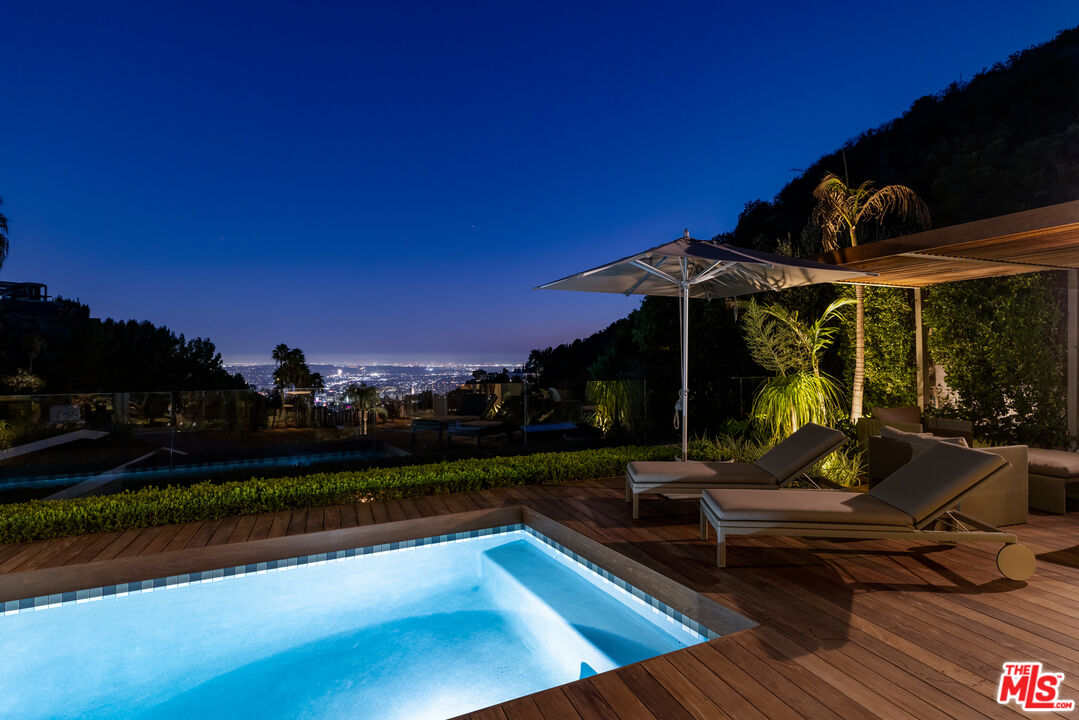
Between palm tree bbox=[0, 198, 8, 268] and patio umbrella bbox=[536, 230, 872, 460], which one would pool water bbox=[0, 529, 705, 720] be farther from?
palm tree bbox=[0, 198, 8, 268]

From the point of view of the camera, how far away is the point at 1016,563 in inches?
132

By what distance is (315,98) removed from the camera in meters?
15.4

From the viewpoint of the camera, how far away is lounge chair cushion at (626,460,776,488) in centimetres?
459

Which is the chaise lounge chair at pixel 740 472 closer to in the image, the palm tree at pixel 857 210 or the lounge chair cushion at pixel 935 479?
the lounge chair cushion at pixel 935 479

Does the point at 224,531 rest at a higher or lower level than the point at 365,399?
lower

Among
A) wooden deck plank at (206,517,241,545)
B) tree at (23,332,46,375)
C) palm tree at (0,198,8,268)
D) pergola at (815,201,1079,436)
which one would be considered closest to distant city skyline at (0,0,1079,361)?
palm tree at (0,198,8,268)

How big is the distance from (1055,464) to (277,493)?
22.7ft

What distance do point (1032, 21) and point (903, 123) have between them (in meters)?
12.6

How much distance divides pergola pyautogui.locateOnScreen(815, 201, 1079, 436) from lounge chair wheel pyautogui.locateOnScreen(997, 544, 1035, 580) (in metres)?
2.16

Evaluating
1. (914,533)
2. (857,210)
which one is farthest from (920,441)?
(857,210)

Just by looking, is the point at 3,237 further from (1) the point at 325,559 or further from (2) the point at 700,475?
(2) the point at 700,475

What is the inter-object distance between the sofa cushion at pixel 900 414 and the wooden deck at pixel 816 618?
183cm

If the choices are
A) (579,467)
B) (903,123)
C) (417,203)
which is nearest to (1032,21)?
(903,123)

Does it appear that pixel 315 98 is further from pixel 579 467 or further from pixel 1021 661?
pixel 1021 661
